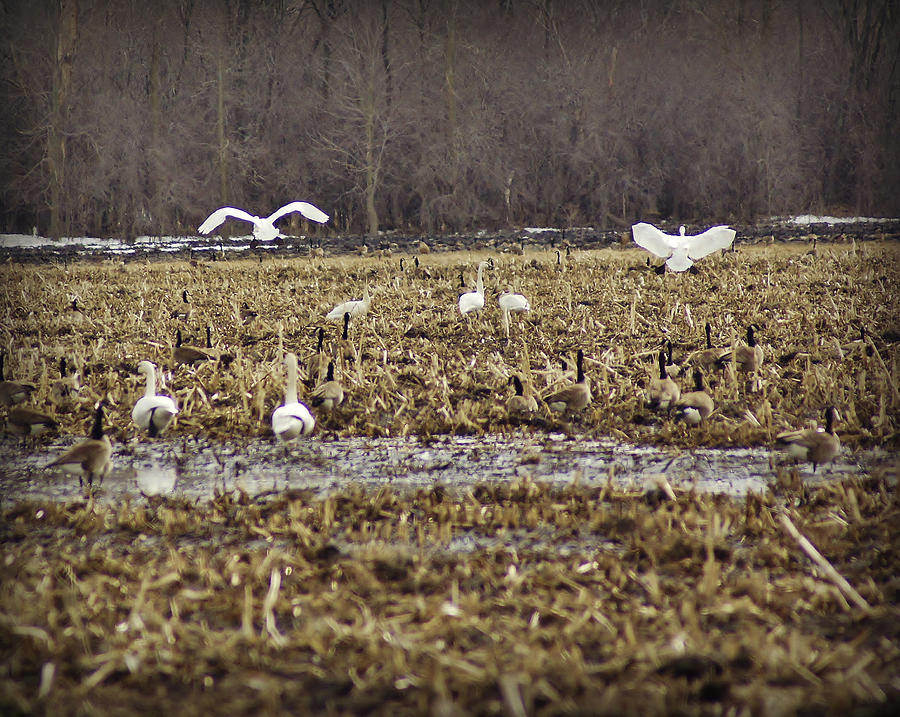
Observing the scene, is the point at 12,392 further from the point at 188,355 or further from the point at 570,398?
the point at 570,398

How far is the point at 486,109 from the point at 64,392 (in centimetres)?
2678

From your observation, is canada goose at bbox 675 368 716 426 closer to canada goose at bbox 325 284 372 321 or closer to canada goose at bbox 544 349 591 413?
canada goose at bbox 544 349 591 413

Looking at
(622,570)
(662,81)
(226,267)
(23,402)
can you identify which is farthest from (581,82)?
(622,570)

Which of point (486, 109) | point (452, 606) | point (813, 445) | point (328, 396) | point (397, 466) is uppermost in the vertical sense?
point (486, 109)

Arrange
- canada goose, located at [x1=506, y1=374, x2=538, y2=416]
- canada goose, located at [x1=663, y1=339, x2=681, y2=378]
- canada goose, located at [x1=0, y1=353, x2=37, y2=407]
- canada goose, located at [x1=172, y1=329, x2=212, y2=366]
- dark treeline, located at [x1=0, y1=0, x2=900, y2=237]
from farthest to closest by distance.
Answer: dark treeline, located at [x1=0, y1=0, x2=900, y2=237], canada goose, located at [x1=172, y1=329, x2=212, y2=366], canada goose, located at [x1=663, y1=339, x2=681, y2=378], canada goose, located at [x1=0, y1=353, x2=37, y2=407], canada goose, located at [x1=506, y1=374, x2=538, y2=416]

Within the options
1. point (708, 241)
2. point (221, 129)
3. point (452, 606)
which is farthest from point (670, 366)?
point (221, 129)

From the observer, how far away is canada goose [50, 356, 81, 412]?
6.18 meters

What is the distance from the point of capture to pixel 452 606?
3043mm

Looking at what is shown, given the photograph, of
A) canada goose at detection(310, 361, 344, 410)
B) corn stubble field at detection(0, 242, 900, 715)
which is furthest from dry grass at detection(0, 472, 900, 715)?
canada goose at detection(310, 361, 344, 410)

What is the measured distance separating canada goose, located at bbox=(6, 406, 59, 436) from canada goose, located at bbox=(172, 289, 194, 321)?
14.4 ft

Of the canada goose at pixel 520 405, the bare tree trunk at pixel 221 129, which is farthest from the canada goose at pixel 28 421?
the bare tree trunk at pixel 221 129

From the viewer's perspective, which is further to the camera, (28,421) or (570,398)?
(570,398)

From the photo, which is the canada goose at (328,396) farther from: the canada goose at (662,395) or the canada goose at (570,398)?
the canada goose at (662,395)

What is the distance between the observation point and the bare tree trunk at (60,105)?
25.1 meters
